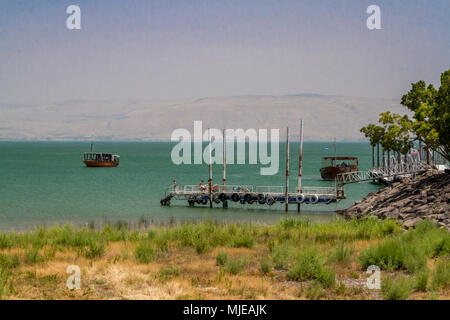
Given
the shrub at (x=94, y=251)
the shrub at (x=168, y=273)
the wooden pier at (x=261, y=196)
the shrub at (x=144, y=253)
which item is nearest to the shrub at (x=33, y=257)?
the shrub at (x=94, y=251)

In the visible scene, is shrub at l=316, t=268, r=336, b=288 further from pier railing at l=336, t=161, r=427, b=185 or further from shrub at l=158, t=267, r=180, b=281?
pier railing at l=336, t=161, r=427, b=185

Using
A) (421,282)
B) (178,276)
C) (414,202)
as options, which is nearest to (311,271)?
(421,282)

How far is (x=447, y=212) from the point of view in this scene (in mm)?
30328

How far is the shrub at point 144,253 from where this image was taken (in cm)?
1757

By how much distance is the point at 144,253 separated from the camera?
1805 cm

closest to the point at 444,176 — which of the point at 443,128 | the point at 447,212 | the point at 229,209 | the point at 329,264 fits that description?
the point at 443,128

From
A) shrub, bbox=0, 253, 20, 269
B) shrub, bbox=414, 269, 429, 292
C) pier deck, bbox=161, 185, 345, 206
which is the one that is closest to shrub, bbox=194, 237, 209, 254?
shrub, bbox=0, 253, 20, 269

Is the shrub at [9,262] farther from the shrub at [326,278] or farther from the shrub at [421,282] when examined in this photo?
the shrub at [421,282]

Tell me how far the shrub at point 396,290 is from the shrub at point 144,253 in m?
7.40

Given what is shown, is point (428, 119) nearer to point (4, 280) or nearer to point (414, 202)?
point (414, 202)

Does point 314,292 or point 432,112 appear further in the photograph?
point 432,112

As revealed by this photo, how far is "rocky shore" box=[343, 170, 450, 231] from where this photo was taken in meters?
31.3

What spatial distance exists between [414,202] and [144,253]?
2429 cm

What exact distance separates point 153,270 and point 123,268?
95 centimetres
